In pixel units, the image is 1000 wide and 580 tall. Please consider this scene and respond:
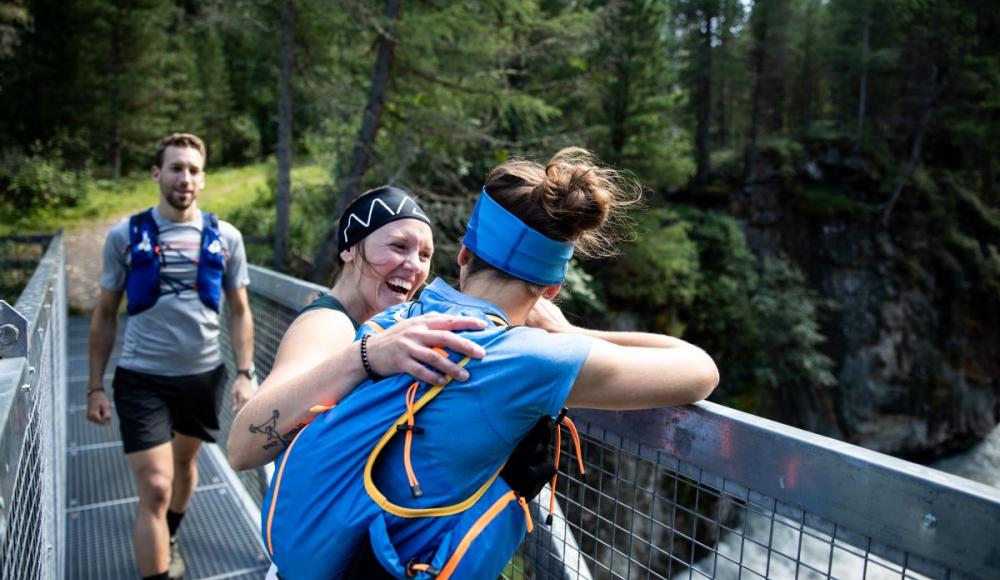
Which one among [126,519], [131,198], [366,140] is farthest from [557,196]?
[131,198]

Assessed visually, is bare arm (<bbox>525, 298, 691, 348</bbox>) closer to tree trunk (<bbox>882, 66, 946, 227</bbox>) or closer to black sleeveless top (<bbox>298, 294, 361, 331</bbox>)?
black sleeveless top (<bbox>298, 294, 361, 331</bbox>)

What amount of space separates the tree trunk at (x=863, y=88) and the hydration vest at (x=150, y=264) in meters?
28.9

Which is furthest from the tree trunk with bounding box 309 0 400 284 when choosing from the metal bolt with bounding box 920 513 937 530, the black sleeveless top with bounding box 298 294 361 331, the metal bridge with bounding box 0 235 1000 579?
the metal bolt with bounding box 920 513 937 530

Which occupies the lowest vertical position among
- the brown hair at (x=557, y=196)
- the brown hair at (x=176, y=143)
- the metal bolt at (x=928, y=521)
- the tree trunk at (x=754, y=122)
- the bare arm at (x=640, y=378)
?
the metal bolt at (x=928, y=521)

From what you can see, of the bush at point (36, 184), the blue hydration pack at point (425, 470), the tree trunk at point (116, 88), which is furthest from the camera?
the tree trunk at point (116, 88)

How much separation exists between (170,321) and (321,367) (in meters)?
2.25

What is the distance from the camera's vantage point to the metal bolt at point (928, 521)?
0.99m

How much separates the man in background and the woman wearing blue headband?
6.90 feet

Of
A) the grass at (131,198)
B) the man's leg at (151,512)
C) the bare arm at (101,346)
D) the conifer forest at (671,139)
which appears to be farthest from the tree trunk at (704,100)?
the man's leg at (151,512)

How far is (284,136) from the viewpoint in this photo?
11.5 meters

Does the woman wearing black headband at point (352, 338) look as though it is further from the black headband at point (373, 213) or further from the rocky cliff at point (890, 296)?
the rocky cliff at point (890, 296)

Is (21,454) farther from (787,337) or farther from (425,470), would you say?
(787,337)

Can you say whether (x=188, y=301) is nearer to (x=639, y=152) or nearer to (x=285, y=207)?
(x=285, y=207)

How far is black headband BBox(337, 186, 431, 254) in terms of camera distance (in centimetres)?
196
